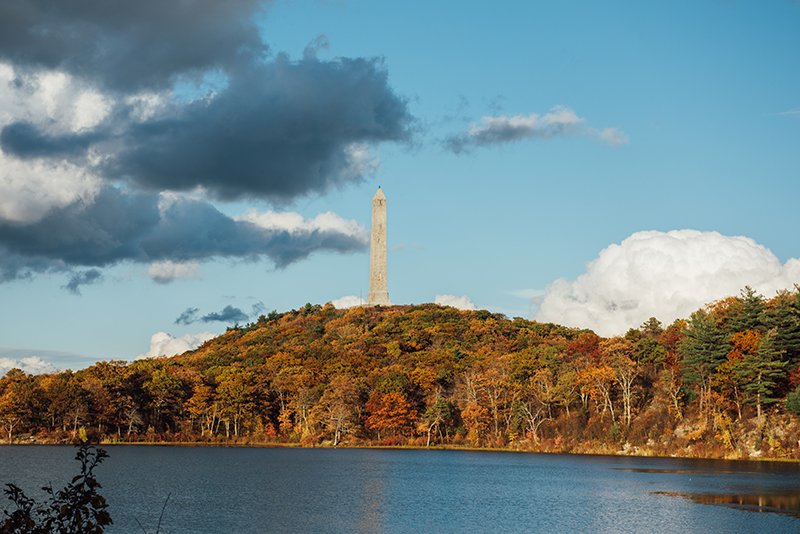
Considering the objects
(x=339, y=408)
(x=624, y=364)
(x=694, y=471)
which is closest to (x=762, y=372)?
(x=694, y=471)

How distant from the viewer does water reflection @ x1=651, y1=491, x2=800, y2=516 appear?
121ft

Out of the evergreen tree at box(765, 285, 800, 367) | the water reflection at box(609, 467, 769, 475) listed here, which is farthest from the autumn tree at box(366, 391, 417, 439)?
the evergreen tree at box(765, 285, 800, 367)

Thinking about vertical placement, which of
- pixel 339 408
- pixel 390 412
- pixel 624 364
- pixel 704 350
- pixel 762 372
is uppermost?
pixel 704 350

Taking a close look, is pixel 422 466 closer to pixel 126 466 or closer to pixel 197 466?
pixel 197 466

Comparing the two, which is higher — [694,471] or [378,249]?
[378,249]

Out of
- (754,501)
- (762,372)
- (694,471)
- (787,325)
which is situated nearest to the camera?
(754,501)

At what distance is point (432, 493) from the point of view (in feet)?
151

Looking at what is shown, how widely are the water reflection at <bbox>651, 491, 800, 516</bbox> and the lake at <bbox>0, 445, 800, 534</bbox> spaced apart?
0.06 meters

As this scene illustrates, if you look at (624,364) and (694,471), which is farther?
(624,364)

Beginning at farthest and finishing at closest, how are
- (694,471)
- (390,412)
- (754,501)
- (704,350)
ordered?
(390,412), (704,350), (694,471), (754,501)

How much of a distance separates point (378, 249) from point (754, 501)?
10870cm

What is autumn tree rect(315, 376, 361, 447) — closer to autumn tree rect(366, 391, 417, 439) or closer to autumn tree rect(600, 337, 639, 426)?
autumn tree rect(366, 391, 417, 439)

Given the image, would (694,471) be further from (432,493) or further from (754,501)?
(432,493)

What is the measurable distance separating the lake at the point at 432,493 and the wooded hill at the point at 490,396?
7.48 m
